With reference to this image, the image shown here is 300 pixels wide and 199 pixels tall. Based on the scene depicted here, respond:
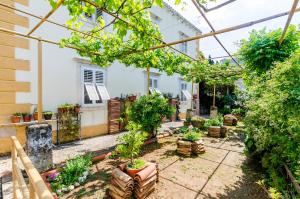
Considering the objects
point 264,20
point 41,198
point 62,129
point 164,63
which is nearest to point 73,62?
point 62,129

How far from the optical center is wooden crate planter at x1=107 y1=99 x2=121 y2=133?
8953 millimetres

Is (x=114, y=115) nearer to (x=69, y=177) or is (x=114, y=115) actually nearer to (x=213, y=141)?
(x=213, y=141)

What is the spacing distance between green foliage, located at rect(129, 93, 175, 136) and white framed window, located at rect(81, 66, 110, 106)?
1888 millimetres

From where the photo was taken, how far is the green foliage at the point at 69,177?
3.77m

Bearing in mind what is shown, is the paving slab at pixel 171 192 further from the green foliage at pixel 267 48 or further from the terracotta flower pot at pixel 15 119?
the terracotta flower pot at pixel 15 119

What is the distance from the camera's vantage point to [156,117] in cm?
703

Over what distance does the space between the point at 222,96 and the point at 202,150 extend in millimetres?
12248

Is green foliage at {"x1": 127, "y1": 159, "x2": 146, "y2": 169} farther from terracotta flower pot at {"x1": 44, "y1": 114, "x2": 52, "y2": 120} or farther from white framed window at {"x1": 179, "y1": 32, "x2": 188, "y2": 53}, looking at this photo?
white framed window at {"x1": 179, "y1": 32, "x2": 188, "y2": 53}

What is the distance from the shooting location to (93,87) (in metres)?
8.05

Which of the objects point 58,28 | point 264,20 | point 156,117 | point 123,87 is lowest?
point 156,117

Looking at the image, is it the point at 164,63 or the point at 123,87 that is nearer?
the point at 164,63

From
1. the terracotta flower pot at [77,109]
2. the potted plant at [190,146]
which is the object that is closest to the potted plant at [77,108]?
the terracotta flower pot at [77,109]

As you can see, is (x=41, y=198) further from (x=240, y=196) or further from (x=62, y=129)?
(x=62, y=129)

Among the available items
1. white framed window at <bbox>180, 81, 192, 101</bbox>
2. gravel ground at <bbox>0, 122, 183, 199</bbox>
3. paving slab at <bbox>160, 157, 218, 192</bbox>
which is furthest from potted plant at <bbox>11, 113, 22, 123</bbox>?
white framed window at <bbox>180, 81, 192, 101</bbox>
